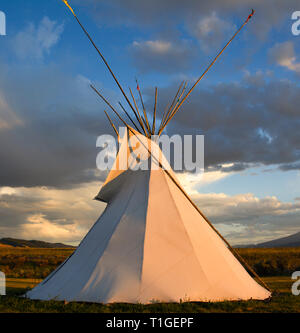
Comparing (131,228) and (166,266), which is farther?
(131,228)

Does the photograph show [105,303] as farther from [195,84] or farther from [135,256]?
[195,84]

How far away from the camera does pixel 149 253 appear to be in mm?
8844

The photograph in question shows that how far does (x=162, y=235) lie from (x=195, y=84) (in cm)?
492

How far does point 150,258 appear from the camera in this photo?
876cm

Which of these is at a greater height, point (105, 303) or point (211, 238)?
point (211, 238)

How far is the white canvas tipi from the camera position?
8.38 metres

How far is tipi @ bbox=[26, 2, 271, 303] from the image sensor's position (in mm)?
8398

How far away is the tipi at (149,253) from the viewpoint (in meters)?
8.40

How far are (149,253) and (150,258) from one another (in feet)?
0.43

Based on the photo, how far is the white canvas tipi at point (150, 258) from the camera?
330 inches

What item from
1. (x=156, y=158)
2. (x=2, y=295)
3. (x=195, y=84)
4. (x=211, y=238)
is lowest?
(x=2, y=295)

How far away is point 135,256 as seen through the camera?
8844 millimetres
